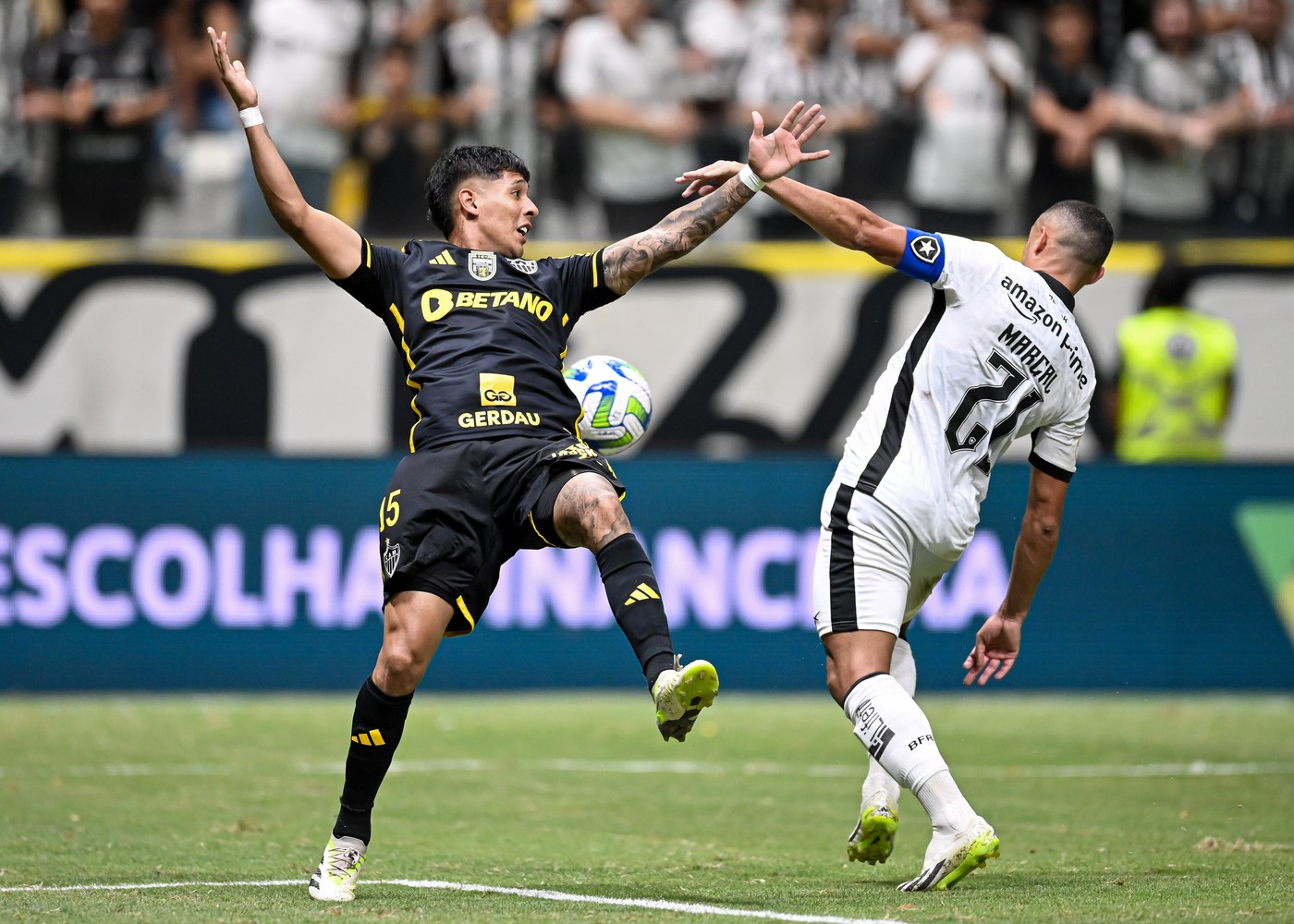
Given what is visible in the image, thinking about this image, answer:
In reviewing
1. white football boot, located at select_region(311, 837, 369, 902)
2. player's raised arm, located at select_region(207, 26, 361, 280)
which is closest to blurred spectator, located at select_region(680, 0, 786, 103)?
player's raised arm, located at select_region(207, 26, 361, 280)

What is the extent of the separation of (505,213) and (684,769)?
4.41m

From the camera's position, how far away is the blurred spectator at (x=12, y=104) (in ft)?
49.5

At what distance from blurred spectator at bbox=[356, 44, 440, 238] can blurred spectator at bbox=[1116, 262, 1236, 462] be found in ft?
19.3

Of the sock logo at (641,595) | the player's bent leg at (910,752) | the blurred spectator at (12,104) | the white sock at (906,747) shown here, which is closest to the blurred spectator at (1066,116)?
the blurred spectator at (12,104)

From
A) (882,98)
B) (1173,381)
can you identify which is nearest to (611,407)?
(1173,381)

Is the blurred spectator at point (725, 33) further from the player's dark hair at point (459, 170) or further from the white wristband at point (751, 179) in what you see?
the white wristband at point (751, 179)

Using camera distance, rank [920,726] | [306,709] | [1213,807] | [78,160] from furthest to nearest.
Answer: [78,160] → [306,709] → [1213,807] → [920,726]

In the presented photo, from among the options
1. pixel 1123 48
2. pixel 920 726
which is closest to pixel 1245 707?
pixel 1123 48

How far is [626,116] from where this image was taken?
600 inches

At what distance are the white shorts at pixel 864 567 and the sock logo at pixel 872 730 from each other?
0.32 m

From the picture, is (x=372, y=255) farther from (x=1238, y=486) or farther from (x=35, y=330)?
(x=35, y=330)

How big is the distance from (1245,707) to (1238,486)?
1729 mm

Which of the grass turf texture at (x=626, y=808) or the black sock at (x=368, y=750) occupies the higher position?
the black sock at (x=368, y=750)

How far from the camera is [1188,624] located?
13.6m
